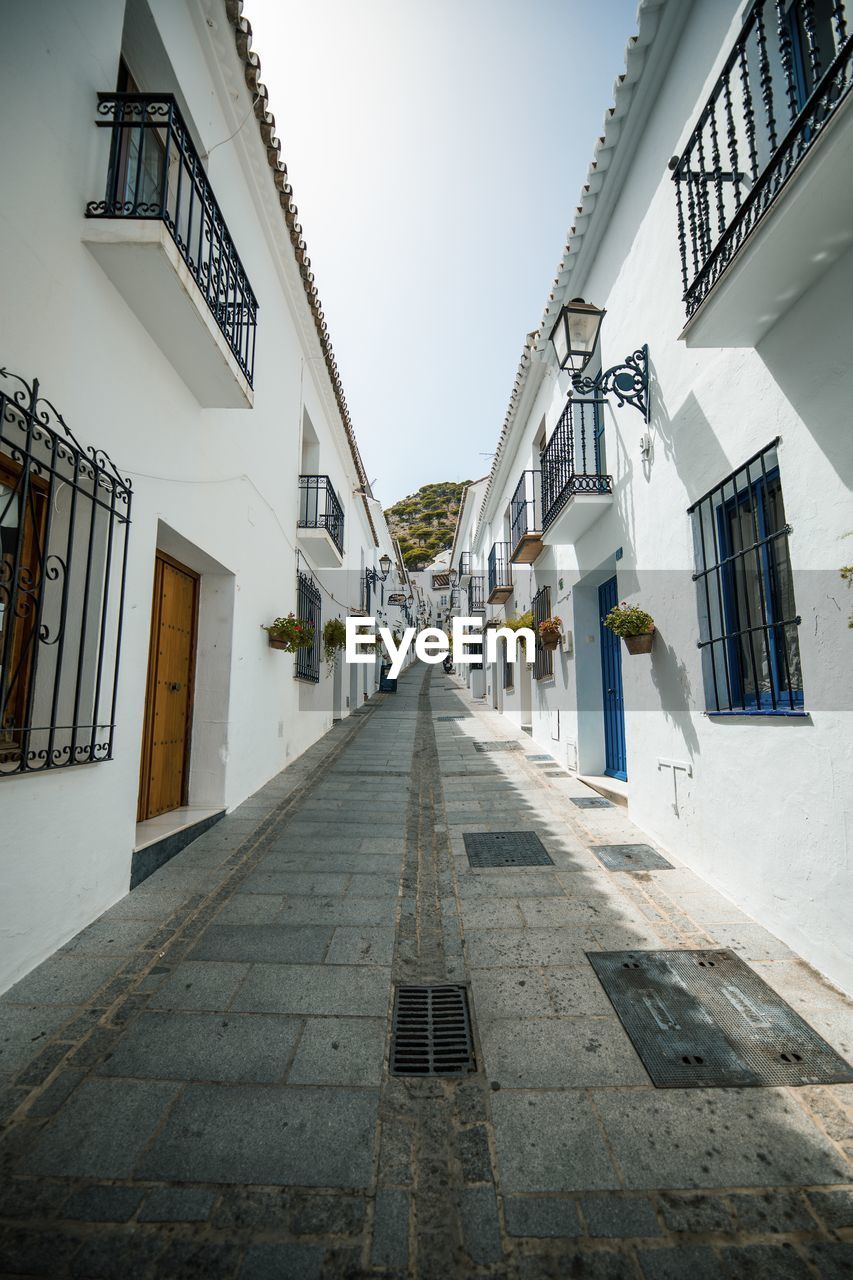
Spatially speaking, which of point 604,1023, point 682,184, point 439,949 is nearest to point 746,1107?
point 604,1023

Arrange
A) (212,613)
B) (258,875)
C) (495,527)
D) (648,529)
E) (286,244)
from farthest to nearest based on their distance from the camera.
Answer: (495,527)
(286,244)
(212,613)
(648,529)
(258,875)

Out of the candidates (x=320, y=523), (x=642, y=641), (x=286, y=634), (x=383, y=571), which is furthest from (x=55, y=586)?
(x=383, y=571)

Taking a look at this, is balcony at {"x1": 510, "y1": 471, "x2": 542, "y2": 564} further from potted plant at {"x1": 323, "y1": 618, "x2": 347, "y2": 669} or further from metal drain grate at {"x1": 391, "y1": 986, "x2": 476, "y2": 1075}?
metal drain grate at {"x1": 391, "y1": 986, "x2": 476, "y2": 1075}

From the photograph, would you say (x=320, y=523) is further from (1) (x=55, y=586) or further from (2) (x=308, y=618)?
(1) (x=55, y=586)

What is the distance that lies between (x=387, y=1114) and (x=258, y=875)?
2.37 m

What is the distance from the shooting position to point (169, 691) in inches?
200

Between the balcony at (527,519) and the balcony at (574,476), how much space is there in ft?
3.14

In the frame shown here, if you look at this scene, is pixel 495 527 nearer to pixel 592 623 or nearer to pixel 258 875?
pixel 592 623

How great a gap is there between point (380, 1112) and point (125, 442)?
3783mm

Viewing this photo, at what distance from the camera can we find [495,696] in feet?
51.9

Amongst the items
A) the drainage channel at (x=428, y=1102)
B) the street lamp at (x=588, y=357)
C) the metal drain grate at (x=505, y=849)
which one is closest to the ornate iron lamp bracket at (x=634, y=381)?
the street lamp at (x=588, y=357)

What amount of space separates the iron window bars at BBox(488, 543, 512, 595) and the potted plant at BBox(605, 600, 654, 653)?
743 cm

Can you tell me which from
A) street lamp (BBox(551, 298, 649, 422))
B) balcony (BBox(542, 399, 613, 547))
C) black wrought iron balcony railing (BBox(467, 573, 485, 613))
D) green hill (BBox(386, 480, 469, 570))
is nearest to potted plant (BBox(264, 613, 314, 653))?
balcony (BBox(542, 399, 613, 547))

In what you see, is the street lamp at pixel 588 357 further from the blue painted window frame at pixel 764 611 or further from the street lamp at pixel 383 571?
the street lamp at pixel 383 571
